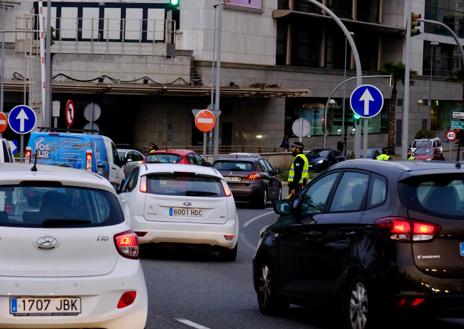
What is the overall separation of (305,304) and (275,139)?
6271cm

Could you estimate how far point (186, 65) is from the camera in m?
65.8

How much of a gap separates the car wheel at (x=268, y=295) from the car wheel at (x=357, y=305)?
1691mm

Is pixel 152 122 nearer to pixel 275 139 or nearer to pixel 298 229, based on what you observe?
pixel 275 139

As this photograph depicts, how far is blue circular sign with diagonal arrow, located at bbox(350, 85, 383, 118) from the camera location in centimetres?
2056

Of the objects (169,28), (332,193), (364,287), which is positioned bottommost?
(364,287)

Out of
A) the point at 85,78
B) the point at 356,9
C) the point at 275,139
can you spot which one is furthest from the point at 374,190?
the point at 356,9

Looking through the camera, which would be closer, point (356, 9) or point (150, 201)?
point (150, 201)

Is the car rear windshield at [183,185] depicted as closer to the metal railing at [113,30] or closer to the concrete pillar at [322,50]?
the metal railing at [113,30]

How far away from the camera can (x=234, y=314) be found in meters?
11.2

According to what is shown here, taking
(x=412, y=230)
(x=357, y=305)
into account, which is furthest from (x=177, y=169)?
(x=412, y=230)

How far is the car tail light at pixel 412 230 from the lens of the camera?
862cm

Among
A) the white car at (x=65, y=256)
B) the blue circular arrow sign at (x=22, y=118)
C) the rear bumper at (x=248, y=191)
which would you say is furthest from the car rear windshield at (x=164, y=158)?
the white car at (x=65, y=256)

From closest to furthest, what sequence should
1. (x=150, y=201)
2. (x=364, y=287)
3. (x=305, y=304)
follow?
(x=364, y=287)
(x=305, y=304)
(x=150, y=201)

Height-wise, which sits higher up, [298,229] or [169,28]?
[169,28]
